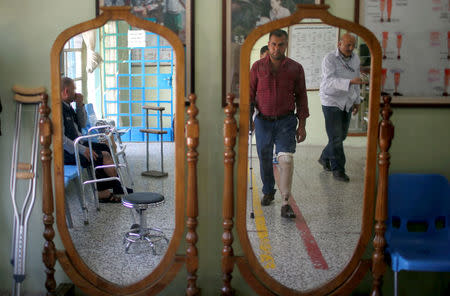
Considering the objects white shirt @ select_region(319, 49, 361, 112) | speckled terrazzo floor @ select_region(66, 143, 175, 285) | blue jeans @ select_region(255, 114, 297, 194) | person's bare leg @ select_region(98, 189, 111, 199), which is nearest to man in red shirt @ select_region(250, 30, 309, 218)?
blue jeans @ select_region(255, 114, 297, 194)

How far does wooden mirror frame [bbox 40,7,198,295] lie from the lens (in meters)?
2.38

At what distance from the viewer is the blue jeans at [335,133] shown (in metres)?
2.45

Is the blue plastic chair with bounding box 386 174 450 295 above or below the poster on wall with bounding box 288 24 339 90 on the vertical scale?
below

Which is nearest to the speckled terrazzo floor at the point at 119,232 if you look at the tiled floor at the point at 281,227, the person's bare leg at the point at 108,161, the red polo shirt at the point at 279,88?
the tiled floor at the point at 281,227

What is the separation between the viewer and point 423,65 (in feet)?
8.41

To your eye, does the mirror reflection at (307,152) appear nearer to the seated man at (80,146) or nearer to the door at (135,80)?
the door at (135,80)

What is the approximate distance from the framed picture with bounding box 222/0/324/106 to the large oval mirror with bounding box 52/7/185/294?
12.3 inches

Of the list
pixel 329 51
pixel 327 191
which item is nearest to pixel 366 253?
pixel 327 191

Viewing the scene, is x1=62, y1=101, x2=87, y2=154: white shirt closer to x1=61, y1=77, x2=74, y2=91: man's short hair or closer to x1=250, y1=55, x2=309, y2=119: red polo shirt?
x1=61, y1=77, x2=74, y2=91: man's short hair

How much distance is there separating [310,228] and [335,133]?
1.63 ft

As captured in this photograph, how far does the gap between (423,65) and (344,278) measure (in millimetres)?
1167

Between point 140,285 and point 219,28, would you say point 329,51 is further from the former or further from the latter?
point 140,285

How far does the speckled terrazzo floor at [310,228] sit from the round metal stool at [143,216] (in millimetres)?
473

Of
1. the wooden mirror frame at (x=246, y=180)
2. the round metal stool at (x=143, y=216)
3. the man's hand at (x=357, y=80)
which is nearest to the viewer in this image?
the wooden mirror frame at (x=246, y=180)
